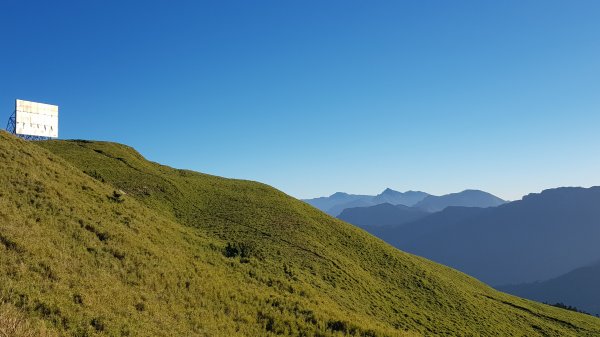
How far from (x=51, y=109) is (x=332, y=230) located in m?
68.0

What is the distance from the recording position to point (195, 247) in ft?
120

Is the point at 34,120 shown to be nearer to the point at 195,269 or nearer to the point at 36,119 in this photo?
the point at 36,119

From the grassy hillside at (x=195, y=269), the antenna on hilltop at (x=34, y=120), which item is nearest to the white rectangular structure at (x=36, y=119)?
the antenna on hilltop at (x=34, y=120)

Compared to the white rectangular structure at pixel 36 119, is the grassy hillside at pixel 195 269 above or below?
below

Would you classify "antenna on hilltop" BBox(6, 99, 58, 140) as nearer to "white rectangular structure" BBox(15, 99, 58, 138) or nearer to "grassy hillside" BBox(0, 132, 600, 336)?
"white rectangular structure" BBox(15, 99, 58, 138)

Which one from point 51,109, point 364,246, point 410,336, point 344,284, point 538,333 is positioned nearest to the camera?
point 410,336

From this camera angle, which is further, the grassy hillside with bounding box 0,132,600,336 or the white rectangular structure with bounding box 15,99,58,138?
the white rectangular structure with bounding box 15,99,58,138

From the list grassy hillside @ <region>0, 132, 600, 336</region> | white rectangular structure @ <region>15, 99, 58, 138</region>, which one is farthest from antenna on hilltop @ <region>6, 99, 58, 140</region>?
grassy hillside @ <region>0, 132, 600, 336</region>

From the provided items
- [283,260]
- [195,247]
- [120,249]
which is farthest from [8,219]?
[283,260]

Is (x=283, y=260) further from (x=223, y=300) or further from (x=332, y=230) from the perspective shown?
(x=332, y=230)

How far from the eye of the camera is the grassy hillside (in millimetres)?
18922

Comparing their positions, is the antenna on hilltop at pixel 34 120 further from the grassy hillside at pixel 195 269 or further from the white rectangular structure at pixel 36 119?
the grassy hillside at pixel 195 269

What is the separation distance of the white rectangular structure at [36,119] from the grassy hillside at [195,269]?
1720 cm

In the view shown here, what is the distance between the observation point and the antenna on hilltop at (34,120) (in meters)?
76.2
